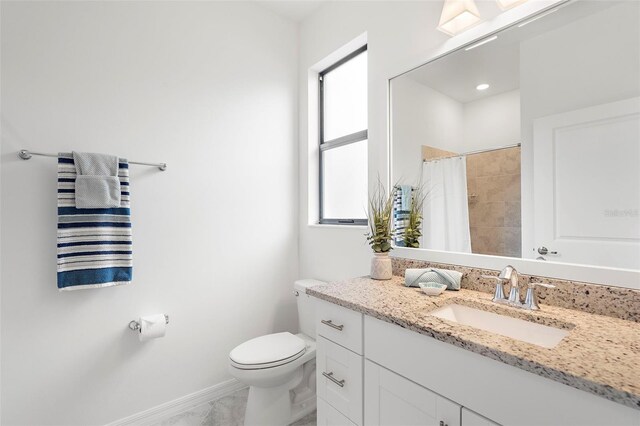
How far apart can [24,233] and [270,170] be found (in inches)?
53.8

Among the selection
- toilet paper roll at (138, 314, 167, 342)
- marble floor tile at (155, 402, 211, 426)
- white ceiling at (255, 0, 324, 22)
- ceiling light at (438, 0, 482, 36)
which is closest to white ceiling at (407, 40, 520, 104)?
ceiling light at (438, 0, 482, 36)

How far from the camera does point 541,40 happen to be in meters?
1.15

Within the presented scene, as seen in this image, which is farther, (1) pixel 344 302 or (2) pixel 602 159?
(1) pixel 344 302

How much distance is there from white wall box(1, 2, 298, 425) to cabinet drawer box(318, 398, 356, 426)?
0.93 m

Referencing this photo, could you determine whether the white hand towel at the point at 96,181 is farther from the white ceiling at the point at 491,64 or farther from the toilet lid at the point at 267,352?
the white ceiling at the point at 491,64

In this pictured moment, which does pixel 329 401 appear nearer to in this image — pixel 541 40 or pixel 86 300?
pixel 86 300

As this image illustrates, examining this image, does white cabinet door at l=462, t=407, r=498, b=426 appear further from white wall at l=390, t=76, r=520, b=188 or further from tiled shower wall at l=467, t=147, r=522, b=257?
white wall at l=390, t=76, r=520, b=188

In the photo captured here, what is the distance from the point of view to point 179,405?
183cm

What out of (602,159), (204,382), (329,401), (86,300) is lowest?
(204,382)

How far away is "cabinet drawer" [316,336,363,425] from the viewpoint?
1.17 m

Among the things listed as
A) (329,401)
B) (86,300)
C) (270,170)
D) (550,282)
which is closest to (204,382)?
(86,300)

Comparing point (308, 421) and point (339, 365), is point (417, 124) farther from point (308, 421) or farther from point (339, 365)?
point (308, 421)

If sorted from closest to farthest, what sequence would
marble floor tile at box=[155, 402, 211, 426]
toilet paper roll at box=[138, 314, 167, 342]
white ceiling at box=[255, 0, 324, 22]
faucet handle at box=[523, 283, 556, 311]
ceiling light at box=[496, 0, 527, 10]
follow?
1. faucet handle at box=[523, 283, 556, 311]
2. ceiling light at box=[496, 0, 527, 10]
3. toilet paper roll at box=[138, 314, 167, 342]
4. marble floor tile at box=[155, 402, 211, 426]
5. white ceiling at box=[255, 0, 324, 22]

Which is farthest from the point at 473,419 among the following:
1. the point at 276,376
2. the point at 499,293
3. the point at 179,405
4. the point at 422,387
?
the point at 179,405
